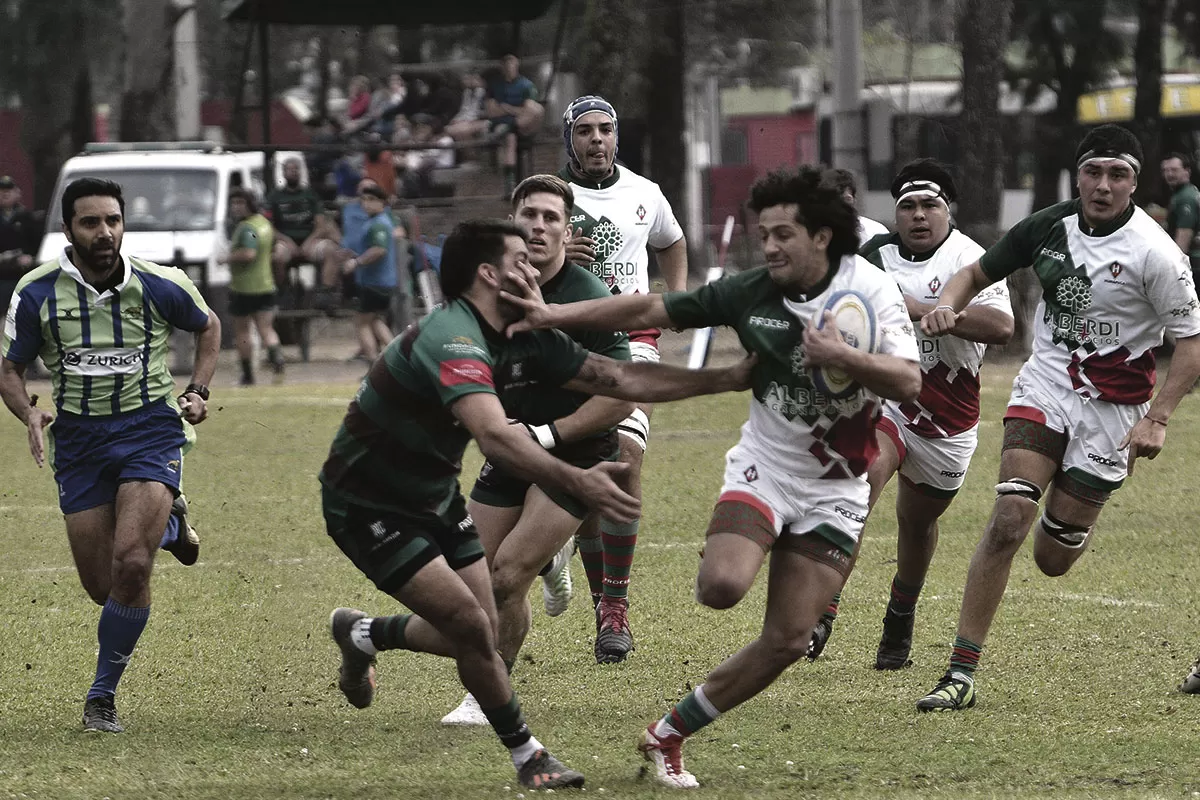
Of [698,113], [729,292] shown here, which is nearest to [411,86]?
[729,292]

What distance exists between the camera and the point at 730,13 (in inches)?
1515

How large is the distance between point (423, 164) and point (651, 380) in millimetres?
20354

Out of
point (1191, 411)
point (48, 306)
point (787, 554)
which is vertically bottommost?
point (1191, 411)

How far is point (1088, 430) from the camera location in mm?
7707

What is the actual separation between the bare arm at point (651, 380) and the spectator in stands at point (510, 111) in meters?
18.6

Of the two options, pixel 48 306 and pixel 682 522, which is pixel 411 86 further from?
pixel 48 306

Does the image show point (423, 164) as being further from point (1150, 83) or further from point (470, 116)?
point (1150, 83)

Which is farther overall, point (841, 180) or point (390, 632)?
point (841, 180)

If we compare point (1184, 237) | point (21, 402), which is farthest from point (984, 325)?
point (1184, 237)

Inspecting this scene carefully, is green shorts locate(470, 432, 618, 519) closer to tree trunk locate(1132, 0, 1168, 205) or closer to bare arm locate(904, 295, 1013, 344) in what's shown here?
bare arm locate(904, 295, 1013, 344)

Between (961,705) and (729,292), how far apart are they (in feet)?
7.08

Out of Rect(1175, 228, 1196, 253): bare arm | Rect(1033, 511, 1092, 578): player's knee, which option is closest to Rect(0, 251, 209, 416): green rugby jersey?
Rect(1033, 511, 1092, 578): player's knee

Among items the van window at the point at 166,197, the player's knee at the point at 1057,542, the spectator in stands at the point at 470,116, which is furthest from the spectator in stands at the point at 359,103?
the player's knee at the point at 1057,542

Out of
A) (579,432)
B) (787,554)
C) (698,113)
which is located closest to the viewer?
(787,554)
